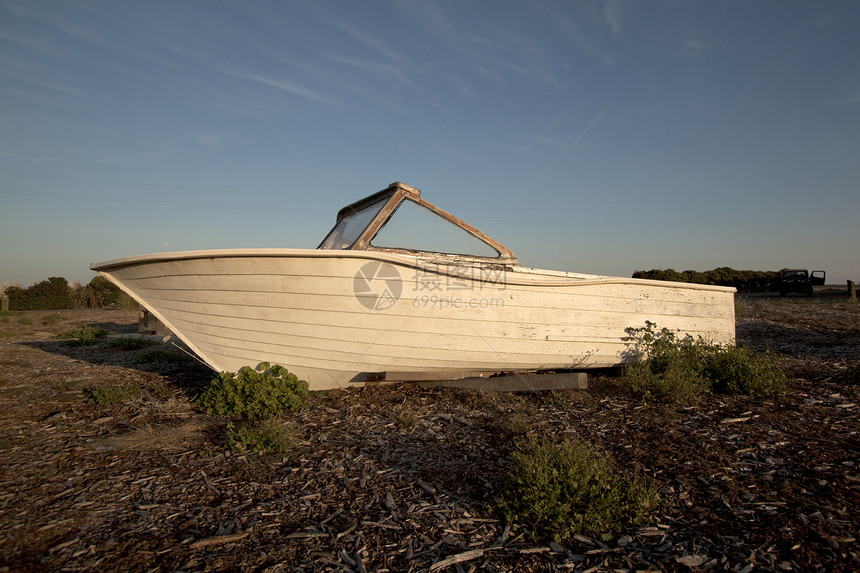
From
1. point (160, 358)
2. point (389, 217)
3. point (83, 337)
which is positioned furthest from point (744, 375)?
point (83, 337)

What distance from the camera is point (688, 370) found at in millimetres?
5020

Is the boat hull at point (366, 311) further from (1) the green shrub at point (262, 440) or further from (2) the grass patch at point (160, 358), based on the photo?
(2) the grass patch at point (160, 358)

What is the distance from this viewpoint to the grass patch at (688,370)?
4.70 meters

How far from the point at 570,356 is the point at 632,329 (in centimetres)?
93

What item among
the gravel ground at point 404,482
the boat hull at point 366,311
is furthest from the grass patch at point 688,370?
the boat hull at point 366,311

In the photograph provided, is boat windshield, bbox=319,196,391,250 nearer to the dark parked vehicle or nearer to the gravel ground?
the gravel ground

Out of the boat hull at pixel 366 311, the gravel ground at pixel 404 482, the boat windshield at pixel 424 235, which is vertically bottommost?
the gravel ground at pixel 404 482

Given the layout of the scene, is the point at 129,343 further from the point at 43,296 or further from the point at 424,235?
the point at 43,296

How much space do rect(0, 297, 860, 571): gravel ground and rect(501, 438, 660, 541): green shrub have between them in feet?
0.27

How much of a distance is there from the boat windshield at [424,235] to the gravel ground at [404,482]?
5.78 ft

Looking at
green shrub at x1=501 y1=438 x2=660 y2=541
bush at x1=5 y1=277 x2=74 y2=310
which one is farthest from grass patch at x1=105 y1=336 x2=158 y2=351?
bush at x1=5 y1=277 x2=74 y2=310

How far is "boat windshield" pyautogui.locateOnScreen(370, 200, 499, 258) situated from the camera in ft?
17.2

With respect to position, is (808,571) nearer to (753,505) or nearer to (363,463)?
(753,505)

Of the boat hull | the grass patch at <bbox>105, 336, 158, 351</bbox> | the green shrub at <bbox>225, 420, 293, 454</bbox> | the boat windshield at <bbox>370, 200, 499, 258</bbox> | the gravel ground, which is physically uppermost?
the boat windshield at <bbox>370, 200, 499, 258</bbox>
